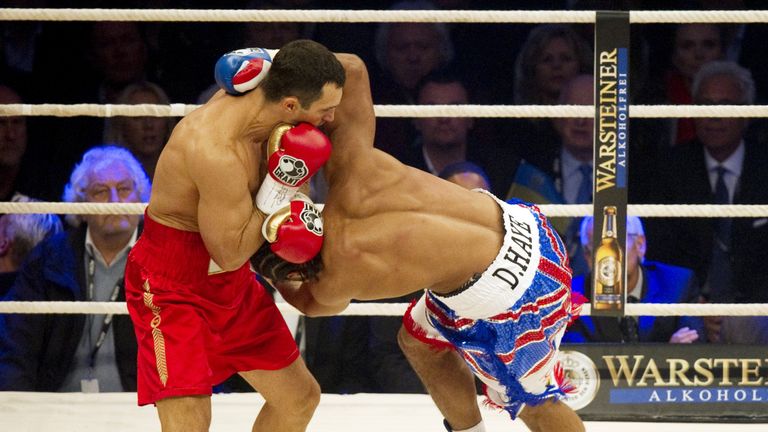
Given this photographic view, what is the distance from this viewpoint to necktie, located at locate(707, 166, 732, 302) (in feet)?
12.1

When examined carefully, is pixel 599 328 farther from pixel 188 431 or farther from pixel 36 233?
pixel 36 233

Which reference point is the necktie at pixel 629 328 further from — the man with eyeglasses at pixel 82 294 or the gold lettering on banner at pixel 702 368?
the man with eyeglasses at pixel 82 294

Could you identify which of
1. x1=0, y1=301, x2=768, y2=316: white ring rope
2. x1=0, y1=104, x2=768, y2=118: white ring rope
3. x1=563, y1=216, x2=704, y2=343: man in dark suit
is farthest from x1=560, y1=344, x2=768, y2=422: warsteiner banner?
x1=0, y1=104, x2=768, y2=118: white ring rope

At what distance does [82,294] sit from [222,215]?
1.63 meters

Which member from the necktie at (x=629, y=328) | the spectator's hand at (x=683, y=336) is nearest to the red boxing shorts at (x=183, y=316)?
the necktie at (x=629, y=328)

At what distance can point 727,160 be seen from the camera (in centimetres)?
374

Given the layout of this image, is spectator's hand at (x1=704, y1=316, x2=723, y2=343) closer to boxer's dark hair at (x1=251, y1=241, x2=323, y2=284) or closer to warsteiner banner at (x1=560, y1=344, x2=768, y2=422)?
warsteiner banner at (x1=560, y1=344, x2=768, y2=422)

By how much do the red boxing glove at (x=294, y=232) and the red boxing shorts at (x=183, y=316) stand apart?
0.76ft

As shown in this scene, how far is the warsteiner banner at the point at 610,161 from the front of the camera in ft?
10.2

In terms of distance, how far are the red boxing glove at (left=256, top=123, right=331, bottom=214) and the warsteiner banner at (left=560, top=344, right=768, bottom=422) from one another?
4.55 feet

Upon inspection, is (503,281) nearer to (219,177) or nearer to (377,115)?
(219,177)

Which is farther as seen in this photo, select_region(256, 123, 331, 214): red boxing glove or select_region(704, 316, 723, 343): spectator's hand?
select_region(704, 316, 723, 343): spectator's hand

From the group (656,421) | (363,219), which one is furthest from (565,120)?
(363,219)

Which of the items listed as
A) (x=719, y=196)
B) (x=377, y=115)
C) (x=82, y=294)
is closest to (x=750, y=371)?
(x=719, y=196)
